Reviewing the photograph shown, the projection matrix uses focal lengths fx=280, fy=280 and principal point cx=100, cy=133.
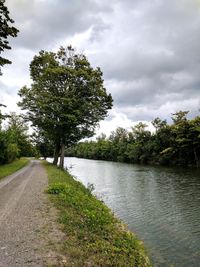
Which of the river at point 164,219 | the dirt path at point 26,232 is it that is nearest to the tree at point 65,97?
the river at point 164,219

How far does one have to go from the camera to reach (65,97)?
34938mm

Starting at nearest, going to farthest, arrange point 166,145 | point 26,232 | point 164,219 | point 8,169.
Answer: point 26,232, point 164,219, point 8,169, point 166,145

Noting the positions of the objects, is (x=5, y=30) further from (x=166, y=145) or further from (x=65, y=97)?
(x=166, y=145)

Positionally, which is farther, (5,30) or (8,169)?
(8,169)

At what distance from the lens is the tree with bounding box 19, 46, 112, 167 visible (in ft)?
114

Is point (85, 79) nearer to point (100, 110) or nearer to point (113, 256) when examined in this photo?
point (100, 110)

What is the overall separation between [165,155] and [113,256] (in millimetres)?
60160

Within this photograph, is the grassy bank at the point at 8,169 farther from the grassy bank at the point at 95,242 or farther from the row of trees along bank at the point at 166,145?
the grassy bank at the point at 95,242

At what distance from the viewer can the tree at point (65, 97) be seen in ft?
114

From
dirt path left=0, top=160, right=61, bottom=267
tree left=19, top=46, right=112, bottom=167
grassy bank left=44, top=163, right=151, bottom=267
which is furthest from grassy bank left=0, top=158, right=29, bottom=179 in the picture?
grassy bank left=44, top=163, right=151, bottom=267

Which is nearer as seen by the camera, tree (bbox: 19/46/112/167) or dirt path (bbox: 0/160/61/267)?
dirt path (bbox: 0/160/61/267)

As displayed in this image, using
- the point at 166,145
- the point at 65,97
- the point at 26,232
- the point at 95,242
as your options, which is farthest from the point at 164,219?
the point at 166,145

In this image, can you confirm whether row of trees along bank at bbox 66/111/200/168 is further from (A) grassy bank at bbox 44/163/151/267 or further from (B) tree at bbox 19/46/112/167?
(A) grassy bank at bbox 44/163/151/267

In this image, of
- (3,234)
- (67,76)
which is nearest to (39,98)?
(67,76)
